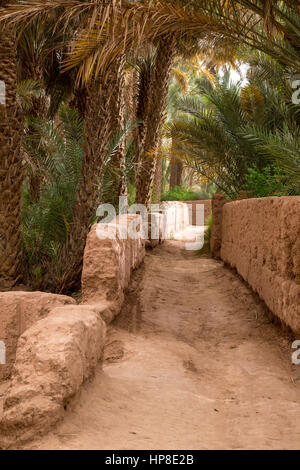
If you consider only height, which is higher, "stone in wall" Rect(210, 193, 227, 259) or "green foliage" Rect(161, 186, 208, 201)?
"green foliage" Rect(161, 186, 208, 201)

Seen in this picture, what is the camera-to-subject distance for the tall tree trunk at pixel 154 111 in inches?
394

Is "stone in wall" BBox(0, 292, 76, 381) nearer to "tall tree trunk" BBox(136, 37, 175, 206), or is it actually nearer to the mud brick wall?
"tall tree trunk" BBox(136, 37, 175, 206)

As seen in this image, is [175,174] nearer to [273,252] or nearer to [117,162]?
[117,162]

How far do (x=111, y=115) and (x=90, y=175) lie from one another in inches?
71.2

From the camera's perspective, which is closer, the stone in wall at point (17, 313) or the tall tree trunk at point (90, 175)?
the stone in wall at point (17, 313)

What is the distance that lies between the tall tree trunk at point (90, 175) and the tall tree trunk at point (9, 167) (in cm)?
70

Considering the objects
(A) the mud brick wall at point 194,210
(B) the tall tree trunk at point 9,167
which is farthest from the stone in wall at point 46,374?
(A) the mud brick wall at point 194,210

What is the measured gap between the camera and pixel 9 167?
6.80 m

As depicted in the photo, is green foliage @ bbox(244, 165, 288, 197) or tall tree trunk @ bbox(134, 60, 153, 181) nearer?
green foliage @ bbox(244, 165, 288, 197)

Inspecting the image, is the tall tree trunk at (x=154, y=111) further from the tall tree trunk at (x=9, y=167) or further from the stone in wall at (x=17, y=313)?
the stone in wall at (x=17, y=313)

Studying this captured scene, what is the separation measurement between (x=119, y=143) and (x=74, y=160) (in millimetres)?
778

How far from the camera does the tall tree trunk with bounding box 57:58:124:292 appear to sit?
7.17 metres

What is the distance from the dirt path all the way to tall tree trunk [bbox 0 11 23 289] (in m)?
1.79

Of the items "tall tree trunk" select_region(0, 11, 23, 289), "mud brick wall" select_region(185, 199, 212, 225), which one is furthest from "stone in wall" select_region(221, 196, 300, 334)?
"mud brick wall" select_region(185, 199, 212, 225)
